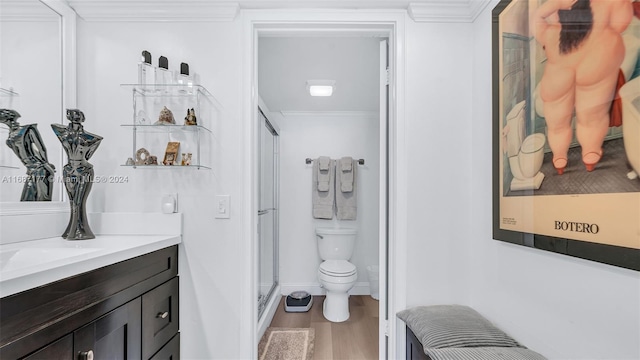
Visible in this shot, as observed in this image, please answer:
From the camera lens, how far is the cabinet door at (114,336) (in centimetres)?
95

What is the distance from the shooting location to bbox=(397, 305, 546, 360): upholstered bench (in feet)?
3.44

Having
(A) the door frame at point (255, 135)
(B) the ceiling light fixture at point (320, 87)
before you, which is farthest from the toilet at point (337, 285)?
(B) the ceiling light fixture at point (320, 87)

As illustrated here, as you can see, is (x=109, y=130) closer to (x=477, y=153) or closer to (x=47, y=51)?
(x=47, y=51)

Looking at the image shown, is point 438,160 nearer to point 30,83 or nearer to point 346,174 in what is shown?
point 346,174

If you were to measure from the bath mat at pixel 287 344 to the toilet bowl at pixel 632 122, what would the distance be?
1.98 metres

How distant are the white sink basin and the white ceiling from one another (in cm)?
151

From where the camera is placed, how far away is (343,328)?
2.41 m

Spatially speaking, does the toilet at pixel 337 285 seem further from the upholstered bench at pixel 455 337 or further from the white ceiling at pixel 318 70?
the white ceiling at pixel 318 70

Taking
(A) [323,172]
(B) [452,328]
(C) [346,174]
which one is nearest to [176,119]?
(B) [452,328]

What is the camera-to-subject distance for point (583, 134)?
0.86 m

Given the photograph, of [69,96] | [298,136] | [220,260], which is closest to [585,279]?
[220,260]

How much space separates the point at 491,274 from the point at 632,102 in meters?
0.91

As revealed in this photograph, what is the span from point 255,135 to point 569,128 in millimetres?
1321

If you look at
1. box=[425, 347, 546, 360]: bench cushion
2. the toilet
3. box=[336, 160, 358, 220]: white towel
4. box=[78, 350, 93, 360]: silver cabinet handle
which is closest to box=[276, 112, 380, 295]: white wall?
box=[336, 160, 358, 220]: white towel
